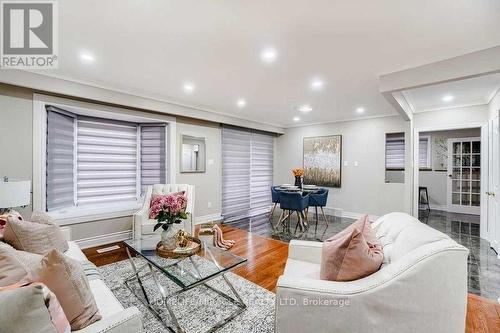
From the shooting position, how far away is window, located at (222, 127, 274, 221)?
5719 millimetres

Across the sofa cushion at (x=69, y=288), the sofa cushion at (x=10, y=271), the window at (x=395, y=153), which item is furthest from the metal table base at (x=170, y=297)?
the window at (x=395, y=153)

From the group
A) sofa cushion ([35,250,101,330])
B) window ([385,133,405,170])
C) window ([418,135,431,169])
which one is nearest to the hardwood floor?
sofa cushion ([35,250,101,330])

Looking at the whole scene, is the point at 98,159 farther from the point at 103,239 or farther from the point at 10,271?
the point at 10,271

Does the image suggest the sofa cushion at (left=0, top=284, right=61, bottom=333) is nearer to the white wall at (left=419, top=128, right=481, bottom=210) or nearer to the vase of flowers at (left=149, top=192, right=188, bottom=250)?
the vase of flowers at (left=149, top=192, right=188, bottom=250)

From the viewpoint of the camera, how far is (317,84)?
3387 mm

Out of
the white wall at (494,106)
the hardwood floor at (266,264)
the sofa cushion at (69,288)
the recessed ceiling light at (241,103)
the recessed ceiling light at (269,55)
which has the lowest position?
the hardwood floor at (266,264)

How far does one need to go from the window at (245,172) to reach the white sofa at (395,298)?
14.3 ft

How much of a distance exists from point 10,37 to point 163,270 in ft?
8.31

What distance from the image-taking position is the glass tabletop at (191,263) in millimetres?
1867

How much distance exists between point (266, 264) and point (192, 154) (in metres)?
2.88

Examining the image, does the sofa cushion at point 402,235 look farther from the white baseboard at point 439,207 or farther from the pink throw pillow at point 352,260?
the white baseboard at point 439,207

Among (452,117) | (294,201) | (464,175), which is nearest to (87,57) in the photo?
(294,201)

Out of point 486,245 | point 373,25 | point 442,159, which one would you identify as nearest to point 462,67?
point 373,25

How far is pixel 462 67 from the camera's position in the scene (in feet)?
7.93
